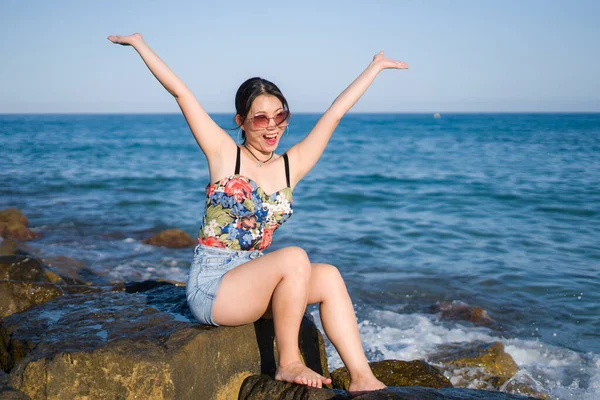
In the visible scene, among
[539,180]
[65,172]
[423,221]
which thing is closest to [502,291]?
[423,221]

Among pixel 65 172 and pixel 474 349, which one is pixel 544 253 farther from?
pixel 65 172

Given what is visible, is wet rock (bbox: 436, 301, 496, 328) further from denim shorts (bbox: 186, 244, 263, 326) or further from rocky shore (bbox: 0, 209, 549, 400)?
denim shorts (bbox: 186, 244, 263, 326)

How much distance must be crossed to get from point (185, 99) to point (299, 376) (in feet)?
6.22

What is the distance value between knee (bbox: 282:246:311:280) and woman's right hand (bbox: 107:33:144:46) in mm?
1731

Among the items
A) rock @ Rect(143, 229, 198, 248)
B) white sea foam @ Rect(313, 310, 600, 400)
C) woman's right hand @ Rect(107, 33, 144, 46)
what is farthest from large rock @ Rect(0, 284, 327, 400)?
rock @ Rect(143, 229, 198, 248)

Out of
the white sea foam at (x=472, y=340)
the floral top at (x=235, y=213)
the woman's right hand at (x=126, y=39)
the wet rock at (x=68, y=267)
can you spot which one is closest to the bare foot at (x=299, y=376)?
the floral top at (x=235, y=213)

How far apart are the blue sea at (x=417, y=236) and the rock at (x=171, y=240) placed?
0.81 ft

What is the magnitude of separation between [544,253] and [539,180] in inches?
403

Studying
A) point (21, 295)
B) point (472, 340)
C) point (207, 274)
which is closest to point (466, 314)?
point (472, 340)

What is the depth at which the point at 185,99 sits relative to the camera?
12.8 feet

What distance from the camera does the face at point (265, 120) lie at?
4.06 m

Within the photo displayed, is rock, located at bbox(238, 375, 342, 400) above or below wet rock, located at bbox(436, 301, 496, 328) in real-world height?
above

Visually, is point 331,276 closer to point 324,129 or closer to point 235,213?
point 235,213

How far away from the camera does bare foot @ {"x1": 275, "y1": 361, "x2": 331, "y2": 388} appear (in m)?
3.25
